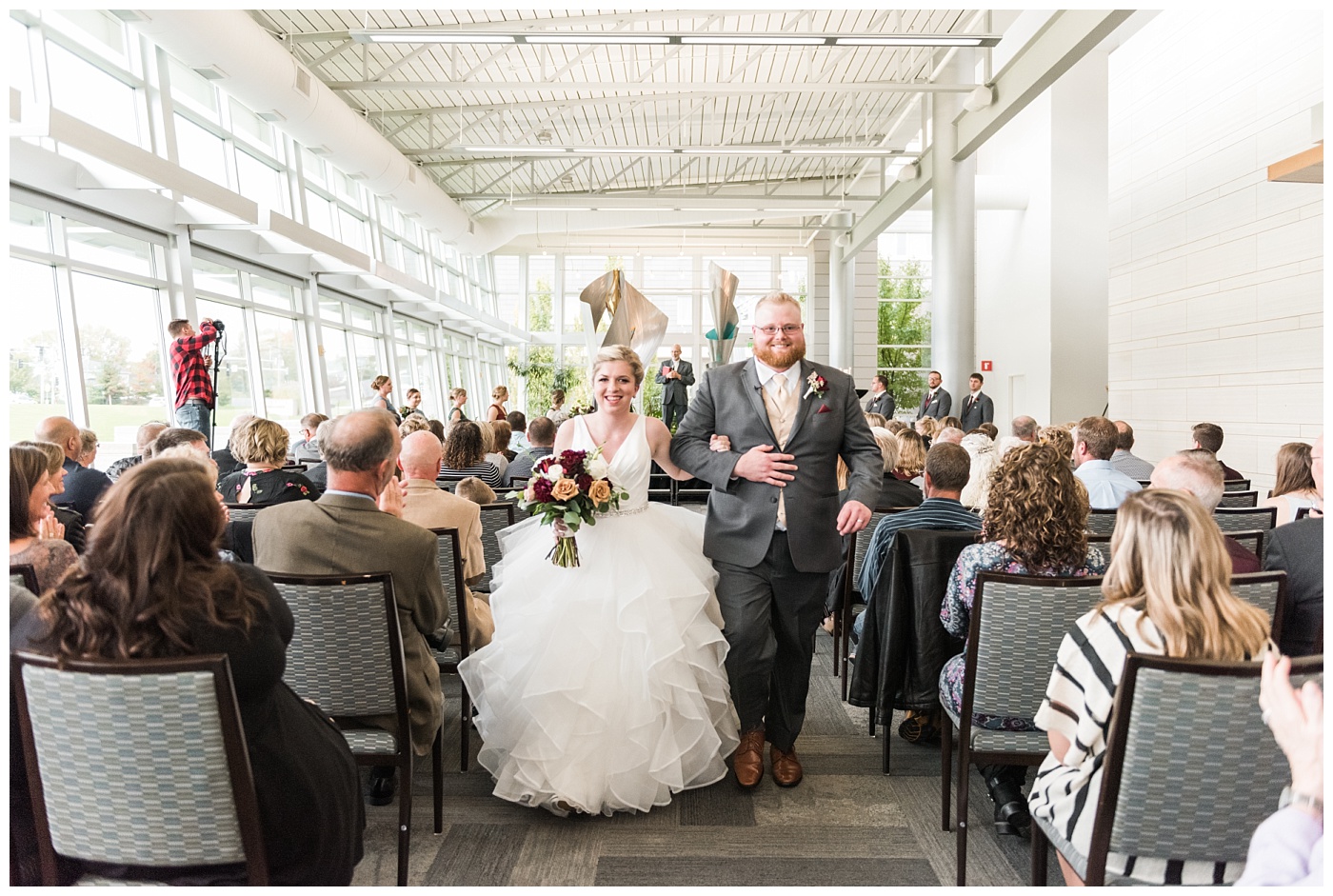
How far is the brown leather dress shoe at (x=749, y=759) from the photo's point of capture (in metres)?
3.01

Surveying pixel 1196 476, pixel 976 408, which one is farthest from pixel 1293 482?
pixel 976 408

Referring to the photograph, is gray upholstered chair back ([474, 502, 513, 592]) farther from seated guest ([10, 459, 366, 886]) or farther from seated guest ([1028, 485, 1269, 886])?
seated guest ([1028, 485, 1269, 886])

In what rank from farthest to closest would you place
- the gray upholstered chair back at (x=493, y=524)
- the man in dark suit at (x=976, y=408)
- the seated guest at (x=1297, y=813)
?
the man in dark suit at (x=976, y=408), the gray upholstered chair back at (x=493, y=524), the seated guest at (x=1297, y=813)

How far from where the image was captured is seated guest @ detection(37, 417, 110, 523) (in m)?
4.02

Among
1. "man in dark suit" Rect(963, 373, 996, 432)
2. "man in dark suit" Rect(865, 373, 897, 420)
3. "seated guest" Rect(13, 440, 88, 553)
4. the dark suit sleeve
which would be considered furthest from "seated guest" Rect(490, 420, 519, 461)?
"man in dark suit" Rect(865, 373, 897, 420)

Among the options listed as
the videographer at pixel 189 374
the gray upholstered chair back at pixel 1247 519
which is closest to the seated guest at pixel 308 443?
the videographer at pixel 189 374

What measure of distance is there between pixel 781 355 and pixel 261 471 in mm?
2483

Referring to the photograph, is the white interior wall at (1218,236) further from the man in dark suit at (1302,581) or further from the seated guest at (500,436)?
the seated guest at (500,436)

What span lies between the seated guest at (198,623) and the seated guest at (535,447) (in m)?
4.05

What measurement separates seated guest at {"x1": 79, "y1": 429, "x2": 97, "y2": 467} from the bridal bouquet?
2.63 meters

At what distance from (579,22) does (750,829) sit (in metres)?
9.35

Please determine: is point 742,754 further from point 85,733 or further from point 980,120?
point 980,120

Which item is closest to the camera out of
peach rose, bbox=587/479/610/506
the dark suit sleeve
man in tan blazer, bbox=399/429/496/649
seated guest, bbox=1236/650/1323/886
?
seated guest, bbox=1236/650/1323/886

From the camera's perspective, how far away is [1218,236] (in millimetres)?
7480
